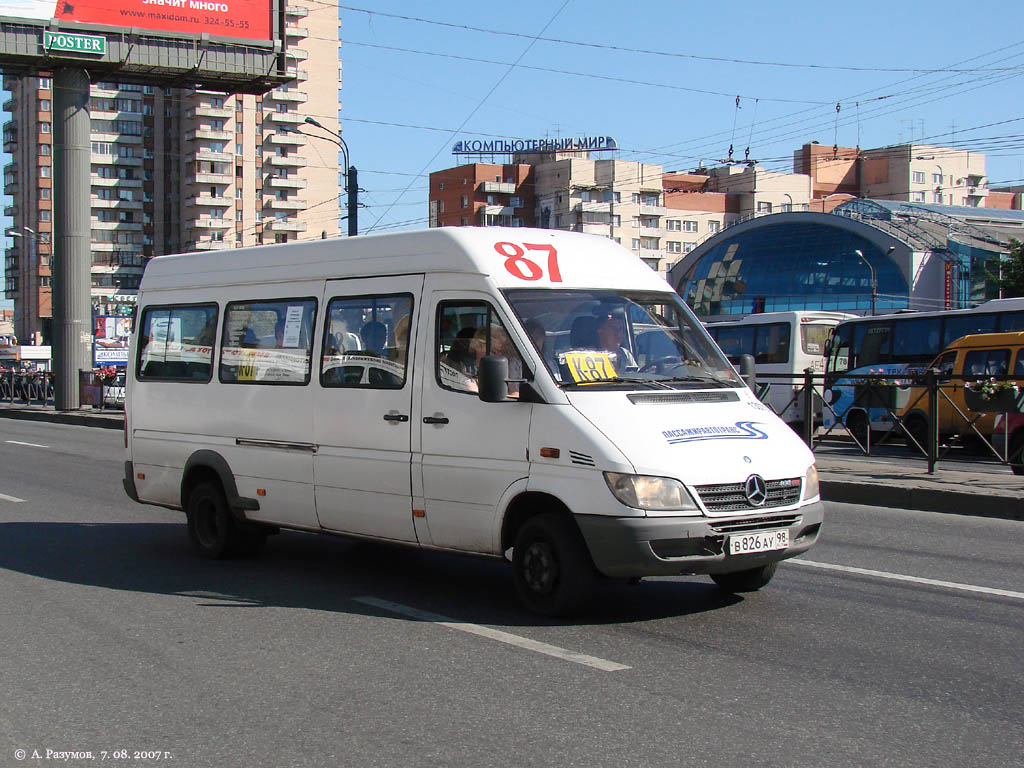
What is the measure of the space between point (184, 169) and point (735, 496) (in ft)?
343

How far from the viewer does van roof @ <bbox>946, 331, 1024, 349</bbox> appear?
886 inches

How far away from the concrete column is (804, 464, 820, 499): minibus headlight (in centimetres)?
3532

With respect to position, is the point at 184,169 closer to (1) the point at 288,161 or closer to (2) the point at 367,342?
(1) the point at 288,161

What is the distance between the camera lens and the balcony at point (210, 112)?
10007cm

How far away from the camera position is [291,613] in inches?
279

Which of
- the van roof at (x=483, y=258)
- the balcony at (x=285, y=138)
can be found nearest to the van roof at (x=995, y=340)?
the van roof at (x=483, y=258)

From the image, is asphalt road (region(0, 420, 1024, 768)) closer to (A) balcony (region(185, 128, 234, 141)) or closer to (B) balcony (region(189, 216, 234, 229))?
(B) balcony (region(189, 216, 234, 229))

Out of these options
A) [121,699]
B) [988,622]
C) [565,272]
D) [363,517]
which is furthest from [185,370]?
[988,622]

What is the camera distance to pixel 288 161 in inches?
4117

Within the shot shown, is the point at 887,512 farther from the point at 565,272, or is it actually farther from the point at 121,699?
the point at 121,699

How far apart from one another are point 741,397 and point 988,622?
194 cm

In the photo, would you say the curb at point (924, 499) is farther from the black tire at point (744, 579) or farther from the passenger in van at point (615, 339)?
Result: the passenger in van at point (615, 339)

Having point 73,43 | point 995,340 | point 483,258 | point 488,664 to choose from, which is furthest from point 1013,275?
point 488,664

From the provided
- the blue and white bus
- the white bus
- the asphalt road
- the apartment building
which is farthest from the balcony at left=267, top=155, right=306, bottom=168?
the asphalt road
